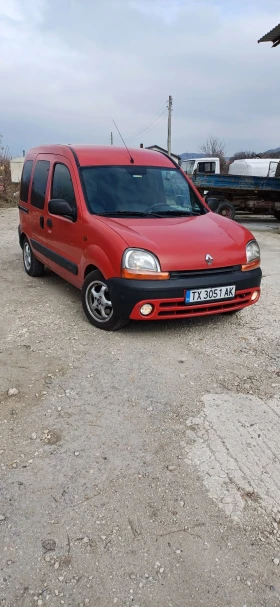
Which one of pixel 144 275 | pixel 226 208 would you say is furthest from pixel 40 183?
pixel 226 208

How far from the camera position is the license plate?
384 cm

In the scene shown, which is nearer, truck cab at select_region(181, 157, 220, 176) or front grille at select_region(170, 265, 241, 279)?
front grille at select_region(170, 265, 241, 279)

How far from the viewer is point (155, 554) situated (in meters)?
1.86

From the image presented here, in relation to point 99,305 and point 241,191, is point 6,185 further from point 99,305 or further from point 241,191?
point 99,305

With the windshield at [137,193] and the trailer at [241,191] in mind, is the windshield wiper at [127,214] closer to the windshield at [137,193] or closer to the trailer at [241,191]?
the windshield at [137,193]

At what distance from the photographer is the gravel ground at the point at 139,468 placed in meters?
1.76

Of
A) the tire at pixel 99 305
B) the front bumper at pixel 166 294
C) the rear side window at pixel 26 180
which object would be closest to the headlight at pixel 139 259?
the front bumper at pixel 166 294

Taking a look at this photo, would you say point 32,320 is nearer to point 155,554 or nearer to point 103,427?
point 103,427

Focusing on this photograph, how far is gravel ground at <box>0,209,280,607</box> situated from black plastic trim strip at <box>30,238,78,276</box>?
803 millimetres

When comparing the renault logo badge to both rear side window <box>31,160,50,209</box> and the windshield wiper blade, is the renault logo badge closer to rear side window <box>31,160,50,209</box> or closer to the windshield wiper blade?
the windshield wiper blade

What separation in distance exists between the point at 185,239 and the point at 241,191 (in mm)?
11085

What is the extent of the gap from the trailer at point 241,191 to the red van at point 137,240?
902 centimetres

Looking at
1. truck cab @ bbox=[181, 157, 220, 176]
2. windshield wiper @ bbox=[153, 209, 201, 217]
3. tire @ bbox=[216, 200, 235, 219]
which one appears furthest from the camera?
truck cab @ bbox=[181, 157, 220, 176]

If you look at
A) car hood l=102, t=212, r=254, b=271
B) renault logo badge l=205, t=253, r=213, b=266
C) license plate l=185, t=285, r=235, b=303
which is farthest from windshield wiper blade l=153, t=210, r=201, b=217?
license plate l=185, t=285, r=235, b=303
